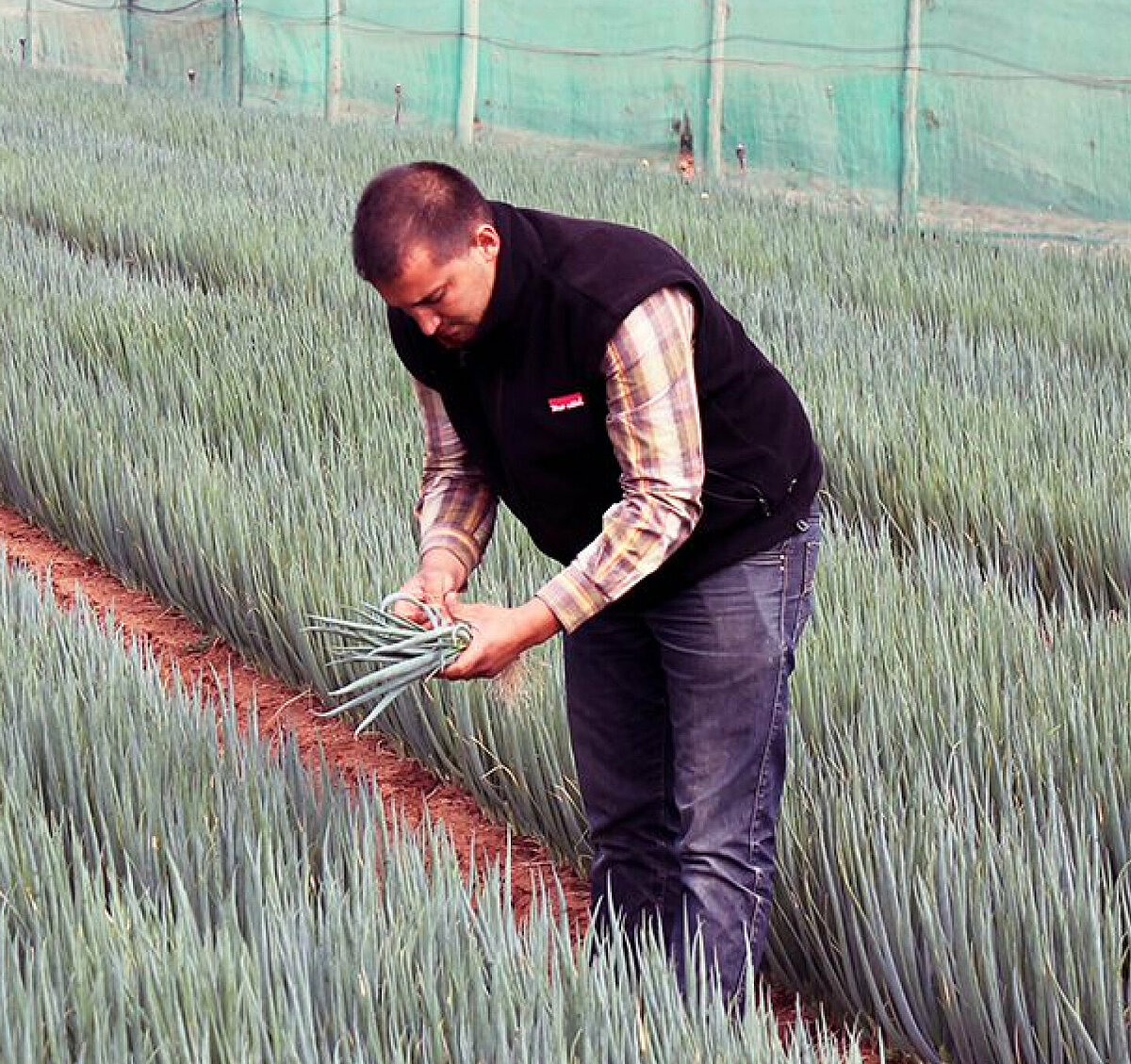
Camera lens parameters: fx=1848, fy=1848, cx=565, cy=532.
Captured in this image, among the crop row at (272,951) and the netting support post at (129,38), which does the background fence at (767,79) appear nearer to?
the netting support post at (129,38)

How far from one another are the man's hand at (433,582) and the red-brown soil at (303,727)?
0.76 feet

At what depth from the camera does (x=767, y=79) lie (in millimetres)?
11648

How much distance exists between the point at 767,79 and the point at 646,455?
10085mm

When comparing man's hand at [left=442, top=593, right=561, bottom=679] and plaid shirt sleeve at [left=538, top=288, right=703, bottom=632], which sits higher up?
plaid shirt sleeve at [left=538, top=288, right=703, bottom=632]

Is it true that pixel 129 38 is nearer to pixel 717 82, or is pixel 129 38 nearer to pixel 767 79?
pixel 717 82

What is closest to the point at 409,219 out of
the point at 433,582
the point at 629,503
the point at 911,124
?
the point at 629,503

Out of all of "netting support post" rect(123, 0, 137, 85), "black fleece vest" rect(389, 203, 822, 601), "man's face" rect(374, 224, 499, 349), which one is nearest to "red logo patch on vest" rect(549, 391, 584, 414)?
"black fleece vest" rect(389, 203, 822, 601)

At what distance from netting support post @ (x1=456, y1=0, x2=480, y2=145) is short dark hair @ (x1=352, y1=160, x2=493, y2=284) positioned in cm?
1202

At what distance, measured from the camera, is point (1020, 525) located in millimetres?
4141

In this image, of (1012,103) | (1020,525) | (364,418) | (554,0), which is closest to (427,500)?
(1020,525)

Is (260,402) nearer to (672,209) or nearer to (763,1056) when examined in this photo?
(763,1056)

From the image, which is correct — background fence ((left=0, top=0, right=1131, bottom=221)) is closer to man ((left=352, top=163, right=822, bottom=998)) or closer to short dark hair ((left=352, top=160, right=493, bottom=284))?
man ((left=352, top=163, right=822, bottom=998))

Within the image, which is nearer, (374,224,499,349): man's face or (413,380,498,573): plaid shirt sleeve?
(374,224,499,349): man's face

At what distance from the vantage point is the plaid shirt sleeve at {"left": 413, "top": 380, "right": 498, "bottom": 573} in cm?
239
